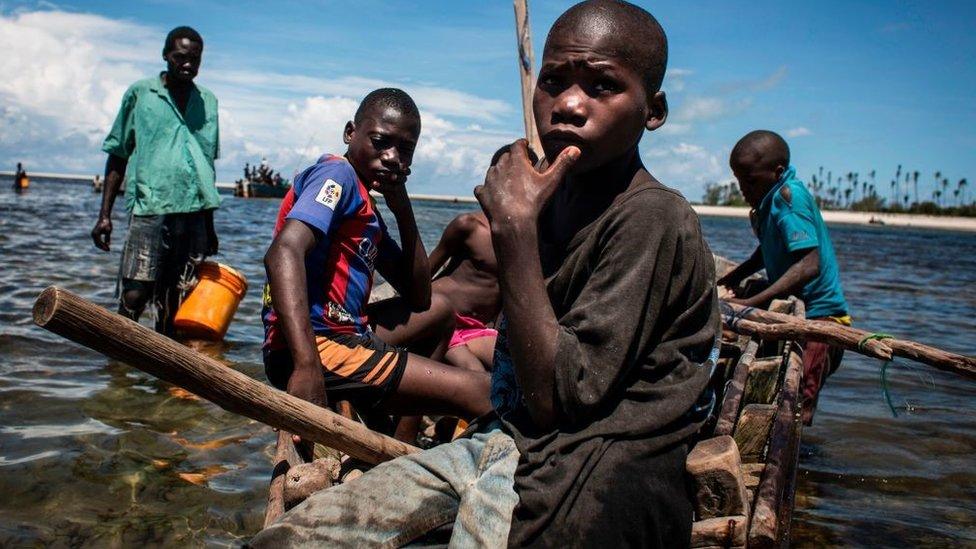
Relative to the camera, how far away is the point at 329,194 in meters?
2.96

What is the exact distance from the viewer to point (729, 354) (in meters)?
4.00

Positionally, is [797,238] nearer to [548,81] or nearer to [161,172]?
[548,81]

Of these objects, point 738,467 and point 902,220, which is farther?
Result: point 902,220

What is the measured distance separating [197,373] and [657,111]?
124 centimetres

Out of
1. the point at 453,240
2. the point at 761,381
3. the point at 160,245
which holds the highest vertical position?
the point at 453,240

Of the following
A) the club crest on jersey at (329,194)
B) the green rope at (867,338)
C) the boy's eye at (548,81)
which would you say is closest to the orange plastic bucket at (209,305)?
the club crest on jersey at (329,194)

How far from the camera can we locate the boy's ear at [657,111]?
194 centimetres

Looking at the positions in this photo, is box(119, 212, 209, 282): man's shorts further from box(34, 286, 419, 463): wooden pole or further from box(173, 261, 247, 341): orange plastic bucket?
box(34, 286, 419, 463): wooden pole

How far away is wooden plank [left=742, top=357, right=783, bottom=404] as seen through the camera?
3.40 m

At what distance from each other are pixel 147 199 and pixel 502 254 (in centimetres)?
460

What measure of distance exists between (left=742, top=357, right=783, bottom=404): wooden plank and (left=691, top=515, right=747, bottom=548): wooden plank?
1689 mm

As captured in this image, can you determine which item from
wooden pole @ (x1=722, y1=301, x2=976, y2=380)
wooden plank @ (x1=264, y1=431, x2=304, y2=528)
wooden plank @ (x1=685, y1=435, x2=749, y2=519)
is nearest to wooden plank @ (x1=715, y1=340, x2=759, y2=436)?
wooden pole @ (x1=722, y1=301, x2=976, y2=380)

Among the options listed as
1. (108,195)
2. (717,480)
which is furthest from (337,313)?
(108,195)

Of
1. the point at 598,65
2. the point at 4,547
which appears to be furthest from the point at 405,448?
the point at 4,547
